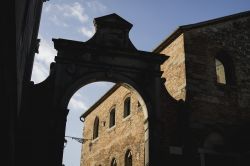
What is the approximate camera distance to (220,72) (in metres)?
13.0

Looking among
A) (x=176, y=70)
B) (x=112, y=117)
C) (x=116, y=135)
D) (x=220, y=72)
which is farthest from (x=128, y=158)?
(x=220, y=72)

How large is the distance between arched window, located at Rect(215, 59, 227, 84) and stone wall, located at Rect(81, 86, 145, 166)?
135 inches

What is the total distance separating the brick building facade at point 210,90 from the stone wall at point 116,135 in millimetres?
109

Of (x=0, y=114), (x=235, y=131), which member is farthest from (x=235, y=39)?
(x=0, y=114)

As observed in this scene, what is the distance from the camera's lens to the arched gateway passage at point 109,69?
970cm

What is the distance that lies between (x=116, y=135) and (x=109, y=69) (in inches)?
290

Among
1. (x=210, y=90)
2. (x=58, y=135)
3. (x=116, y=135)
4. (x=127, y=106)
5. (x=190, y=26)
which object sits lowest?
(x=58, y=135)

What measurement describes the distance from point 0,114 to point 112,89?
43.5 ft

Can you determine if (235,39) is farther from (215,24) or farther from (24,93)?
(24,93)

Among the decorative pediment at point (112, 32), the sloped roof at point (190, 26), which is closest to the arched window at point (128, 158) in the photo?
the sloped roof at point (190, 26)

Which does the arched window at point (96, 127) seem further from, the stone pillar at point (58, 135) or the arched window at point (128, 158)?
the stone pillar at point (58, 135)

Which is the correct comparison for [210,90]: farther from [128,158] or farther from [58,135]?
[58,135]

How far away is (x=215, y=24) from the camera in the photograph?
1345 centimetres

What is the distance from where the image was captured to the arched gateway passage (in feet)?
31.8
